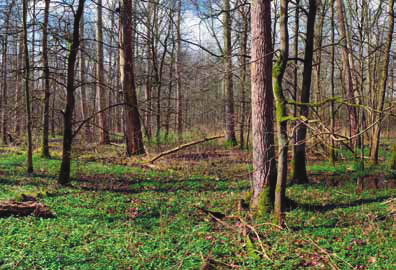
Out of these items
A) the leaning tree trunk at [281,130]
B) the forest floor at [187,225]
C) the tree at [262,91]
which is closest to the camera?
the forest floor at [187,225]

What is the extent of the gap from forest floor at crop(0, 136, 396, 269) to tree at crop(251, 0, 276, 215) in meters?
0.48

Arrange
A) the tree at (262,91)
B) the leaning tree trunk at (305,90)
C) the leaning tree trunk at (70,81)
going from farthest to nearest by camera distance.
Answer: the leaning tree trunk at (305,90) < the leaning tree trunk at (70,81) < the tree at (262,91)

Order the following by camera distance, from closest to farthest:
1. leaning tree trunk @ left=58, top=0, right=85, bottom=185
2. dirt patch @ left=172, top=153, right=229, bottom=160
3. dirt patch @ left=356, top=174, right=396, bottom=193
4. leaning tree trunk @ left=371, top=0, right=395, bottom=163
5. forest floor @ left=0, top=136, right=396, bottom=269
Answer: forest floor @ left=0, top=136, right=396, bottom=269 → leaning tree trunk @ left=58, top=0, right=85, bottom=185 → dirt patch @ left=356, top=174, right=396, bottom=193 → leaning tree trunk @ left=371, top=0, right=395, bottom=163 → dirt patch @ left=172, top=153, right=229, bottom=160

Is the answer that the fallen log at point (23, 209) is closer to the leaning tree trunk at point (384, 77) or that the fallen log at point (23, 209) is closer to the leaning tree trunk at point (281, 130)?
the leaning tree trunk at point (281, 130)

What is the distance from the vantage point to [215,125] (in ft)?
52.0

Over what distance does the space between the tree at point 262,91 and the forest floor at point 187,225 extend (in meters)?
0.48

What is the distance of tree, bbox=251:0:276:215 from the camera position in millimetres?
6344

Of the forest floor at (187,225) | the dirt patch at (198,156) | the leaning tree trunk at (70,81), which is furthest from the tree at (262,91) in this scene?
the dirt patch at (198,156)

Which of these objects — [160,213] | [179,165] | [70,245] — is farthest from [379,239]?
[179,165]

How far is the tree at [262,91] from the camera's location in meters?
6.34

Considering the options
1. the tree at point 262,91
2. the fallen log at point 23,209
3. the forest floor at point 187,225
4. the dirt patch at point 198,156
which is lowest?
the forest floor at point 187,225

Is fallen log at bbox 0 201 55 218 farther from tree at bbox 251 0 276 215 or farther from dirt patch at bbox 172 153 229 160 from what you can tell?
dirt patch at bbox 172 153 229 160

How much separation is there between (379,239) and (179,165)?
26.3 ft

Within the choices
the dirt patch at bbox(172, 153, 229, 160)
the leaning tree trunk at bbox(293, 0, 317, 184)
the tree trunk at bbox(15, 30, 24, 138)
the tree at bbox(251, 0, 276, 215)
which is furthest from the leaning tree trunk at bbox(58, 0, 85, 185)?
the dirt patch at bbox(172, 153, 229, 160)
